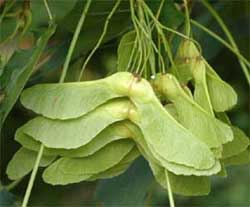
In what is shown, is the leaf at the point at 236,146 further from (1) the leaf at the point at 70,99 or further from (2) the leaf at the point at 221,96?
(1) the leaf at the point at 70,99

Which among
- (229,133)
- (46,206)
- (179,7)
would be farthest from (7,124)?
(229,133)

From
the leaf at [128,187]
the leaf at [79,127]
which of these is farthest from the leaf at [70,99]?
the leaf at [128,187]

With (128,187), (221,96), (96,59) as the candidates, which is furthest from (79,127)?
(96,59)

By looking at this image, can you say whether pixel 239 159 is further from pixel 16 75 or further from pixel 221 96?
pixel 16 75

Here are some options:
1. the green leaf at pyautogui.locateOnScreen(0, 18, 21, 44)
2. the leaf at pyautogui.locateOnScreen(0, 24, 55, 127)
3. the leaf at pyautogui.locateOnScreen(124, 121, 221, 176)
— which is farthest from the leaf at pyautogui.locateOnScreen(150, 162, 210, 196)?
the green leaf at pyautogui.locateOnScreen(0, 18, 21, 44)

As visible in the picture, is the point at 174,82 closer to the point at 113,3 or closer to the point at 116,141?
the point at 116,141
